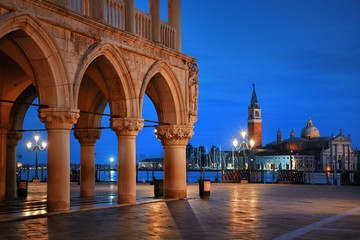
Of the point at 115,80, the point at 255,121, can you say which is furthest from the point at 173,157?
the point at 255,121

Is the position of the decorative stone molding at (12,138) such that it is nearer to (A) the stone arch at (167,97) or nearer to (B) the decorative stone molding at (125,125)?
(A) the stone arch at (167,97)

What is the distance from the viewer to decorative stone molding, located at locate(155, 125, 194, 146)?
19.9m

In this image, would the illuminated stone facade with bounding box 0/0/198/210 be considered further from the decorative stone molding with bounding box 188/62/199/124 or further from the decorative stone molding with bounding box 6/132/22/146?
the decorative stone molding with bounding box 6/132/22/146

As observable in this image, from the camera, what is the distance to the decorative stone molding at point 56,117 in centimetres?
1456

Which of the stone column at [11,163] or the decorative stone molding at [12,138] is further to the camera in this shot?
the decorative stone molding at [12,138]

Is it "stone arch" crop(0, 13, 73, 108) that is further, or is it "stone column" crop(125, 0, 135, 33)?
"stone column" crop(125, 0, 135, 33)

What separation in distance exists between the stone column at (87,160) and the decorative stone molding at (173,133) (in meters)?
2.81

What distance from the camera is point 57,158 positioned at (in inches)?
577

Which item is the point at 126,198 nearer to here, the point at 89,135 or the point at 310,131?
the point at 89,135

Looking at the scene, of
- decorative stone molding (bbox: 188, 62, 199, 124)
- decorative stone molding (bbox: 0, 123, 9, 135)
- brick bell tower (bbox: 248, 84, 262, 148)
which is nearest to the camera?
decorative stone molding (bbox: 0, 123, 9, 135)

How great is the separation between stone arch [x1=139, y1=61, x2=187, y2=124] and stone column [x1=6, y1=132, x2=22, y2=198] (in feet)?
18.5

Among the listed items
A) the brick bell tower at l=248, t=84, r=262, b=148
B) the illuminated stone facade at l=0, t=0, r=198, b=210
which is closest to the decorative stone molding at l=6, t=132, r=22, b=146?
the illuminated stone facade at l=0, t=0, r=198, b=210

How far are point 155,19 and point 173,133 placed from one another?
388cm

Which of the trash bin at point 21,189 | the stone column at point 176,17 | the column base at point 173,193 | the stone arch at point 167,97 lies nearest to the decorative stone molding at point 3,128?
the trash bin at point 21,189
